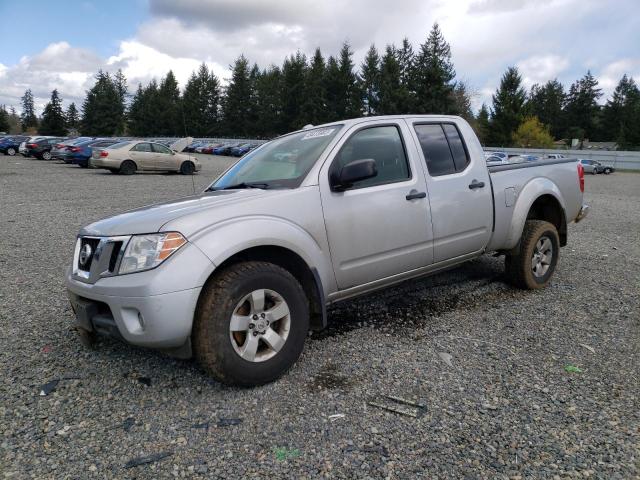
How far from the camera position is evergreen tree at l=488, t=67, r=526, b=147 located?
64.1 m

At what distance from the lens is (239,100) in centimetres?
7856

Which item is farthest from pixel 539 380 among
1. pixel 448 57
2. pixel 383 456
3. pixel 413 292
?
pixel 448 57

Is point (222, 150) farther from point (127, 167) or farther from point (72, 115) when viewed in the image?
point (72, 115)

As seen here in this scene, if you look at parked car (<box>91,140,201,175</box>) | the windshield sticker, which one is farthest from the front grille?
parked car (<box>91,140,201,175</box>)

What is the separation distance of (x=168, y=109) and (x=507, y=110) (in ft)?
158

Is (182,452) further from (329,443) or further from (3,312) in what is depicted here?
(3,312)

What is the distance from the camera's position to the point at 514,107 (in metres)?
64.4

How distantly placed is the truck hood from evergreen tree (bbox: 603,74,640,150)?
8494cm

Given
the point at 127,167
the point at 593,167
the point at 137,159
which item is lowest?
the point at 593,167

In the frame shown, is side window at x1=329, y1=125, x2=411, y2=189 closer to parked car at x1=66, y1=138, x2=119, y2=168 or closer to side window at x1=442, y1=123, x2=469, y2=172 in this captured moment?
side window at x1=442, y1=123, x2=469, y2=172

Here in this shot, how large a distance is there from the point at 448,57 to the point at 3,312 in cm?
7353

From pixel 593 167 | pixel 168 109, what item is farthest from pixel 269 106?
pixel 593 167

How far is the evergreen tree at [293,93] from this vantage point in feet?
236

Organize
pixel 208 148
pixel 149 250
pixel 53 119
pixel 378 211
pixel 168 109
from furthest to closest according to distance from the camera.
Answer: pixel 53 119, pixel 168 109, pixel 208 148, pixel 378 211, pixel 149 250
